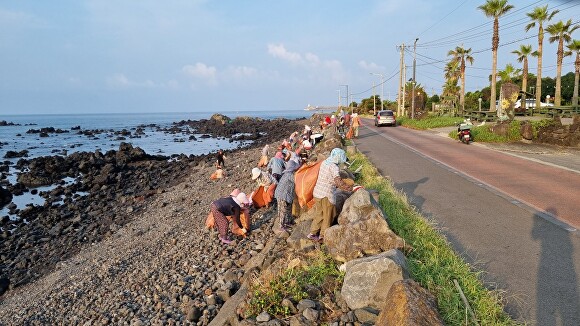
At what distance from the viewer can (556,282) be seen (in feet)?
16.8

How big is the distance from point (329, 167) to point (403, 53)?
43.0m

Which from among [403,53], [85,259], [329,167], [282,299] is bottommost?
[85,259]

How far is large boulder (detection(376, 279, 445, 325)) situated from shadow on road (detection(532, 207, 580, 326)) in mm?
1401

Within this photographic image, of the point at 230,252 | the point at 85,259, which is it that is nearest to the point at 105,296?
the point at 230,252

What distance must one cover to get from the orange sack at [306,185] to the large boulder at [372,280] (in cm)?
402

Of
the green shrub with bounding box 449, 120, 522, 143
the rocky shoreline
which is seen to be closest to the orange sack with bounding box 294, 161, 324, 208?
the rocky shoreline

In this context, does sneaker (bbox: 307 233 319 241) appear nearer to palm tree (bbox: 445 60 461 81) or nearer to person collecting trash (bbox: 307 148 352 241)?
person collecting trash (bbox: 307 148 352 241)

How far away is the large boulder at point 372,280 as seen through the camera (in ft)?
14.9

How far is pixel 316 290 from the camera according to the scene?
5094 mm

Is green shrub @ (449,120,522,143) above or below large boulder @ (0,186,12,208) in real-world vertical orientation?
above

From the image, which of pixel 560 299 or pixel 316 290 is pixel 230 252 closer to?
pixel 316 290

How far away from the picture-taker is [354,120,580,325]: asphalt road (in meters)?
4.83

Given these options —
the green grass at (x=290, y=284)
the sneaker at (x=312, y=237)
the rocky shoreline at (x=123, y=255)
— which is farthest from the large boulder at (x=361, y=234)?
the rocky shoreline at (x=123, y=255)

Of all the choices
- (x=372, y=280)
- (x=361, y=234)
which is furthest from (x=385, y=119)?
(x=372, y=280)
